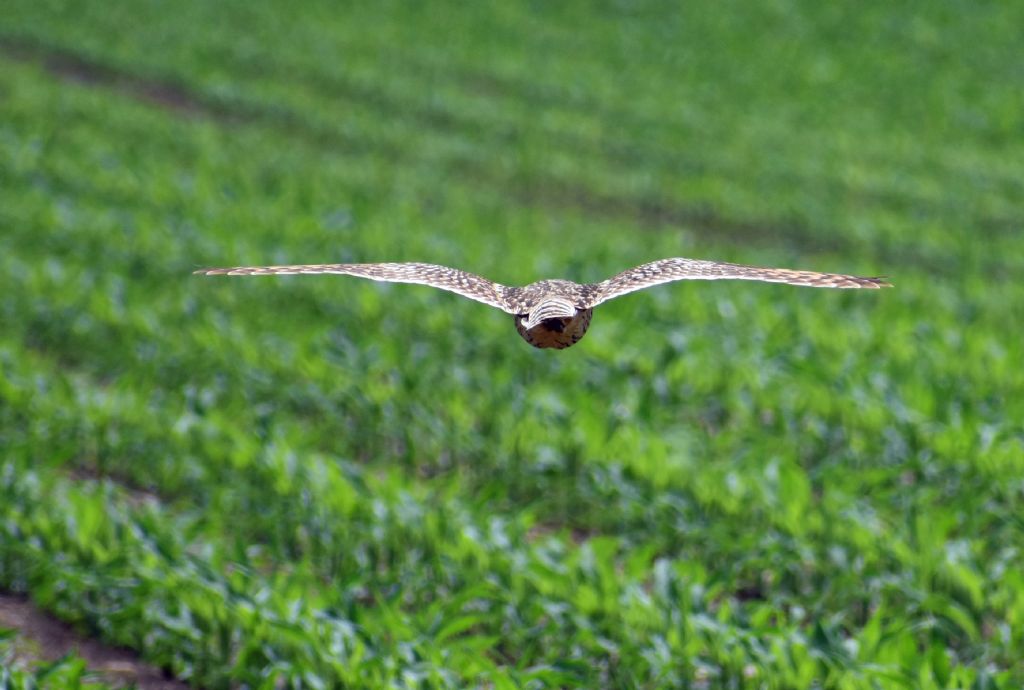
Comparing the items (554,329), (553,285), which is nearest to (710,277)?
(553,285)

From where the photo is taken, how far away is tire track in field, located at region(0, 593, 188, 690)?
584 cm

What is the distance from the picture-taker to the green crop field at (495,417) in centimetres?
573

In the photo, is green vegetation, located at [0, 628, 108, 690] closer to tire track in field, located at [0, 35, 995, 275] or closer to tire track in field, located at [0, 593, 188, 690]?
tire track in field, located at [0, 593, 188, 690]

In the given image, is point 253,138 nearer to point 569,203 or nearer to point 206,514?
point 569,203

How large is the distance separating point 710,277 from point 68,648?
13.8ft

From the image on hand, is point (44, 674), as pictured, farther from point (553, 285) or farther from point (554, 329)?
point (554, 329)

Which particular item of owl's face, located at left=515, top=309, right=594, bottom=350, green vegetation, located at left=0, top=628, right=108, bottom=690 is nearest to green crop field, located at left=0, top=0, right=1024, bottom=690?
green vegetation, located at left=0, top=628, right=108, bottom=690

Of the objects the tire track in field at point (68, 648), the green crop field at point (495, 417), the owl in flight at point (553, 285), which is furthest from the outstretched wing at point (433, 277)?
the tire track in field at point (68, 648)

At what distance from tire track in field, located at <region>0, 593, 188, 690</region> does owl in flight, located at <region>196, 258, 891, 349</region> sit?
3373 mm

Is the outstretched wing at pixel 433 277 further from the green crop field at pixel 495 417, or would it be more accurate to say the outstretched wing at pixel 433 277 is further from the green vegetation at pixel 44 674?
the green vegetation at pixel 44 674

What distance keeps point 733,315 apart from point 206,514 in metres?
4.98

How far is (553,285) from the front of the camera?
2.80 meters

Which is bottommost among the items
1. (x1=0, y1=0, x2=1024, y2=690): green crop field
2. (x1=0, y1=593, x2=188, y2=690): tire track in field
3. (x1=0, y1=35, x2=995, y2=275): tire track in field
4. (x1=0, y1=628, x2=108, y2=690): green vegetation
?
(x1=0, y1=593, x2=188, y2=690): tire track in field

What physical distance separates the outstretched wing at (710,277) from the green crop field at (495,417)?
7.87 ft
